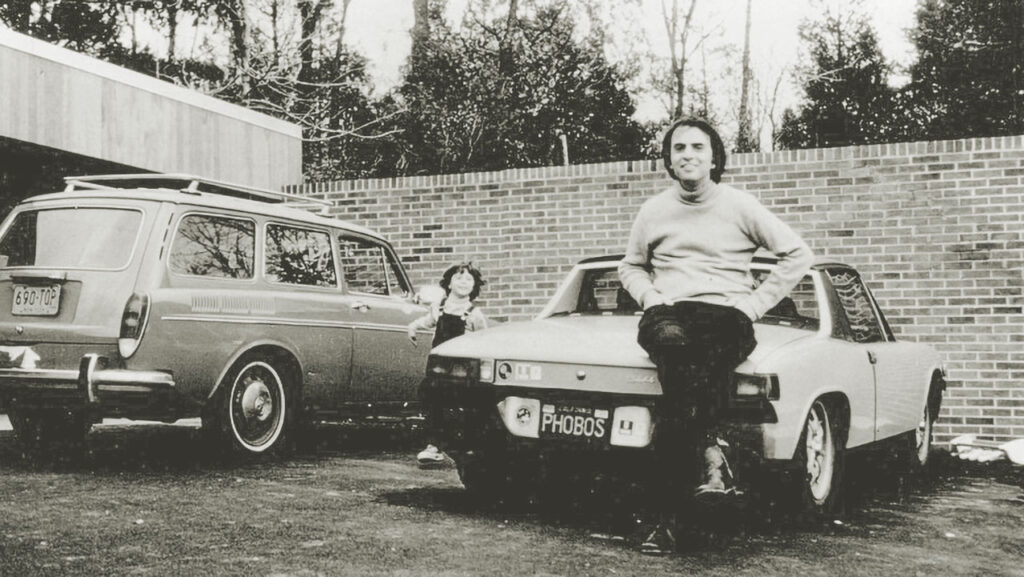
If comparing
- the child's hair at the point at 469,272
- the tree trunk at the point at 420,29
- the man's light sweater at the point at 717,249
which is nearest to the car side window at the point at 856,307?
the man's light sweater at the point at 717,249

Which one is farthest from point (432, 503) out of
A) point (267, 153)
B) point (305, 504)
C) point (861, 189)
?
point (267, 153)

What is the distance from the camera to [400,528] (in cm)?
485

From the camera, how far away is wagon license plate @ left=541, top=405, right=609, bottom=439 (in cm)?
477

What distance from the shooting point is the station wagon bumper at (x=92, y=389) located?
6324 mm

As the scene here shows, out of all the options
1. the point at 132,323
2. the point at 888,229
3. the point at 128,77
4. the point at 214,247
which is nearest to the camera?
the point at 132,323

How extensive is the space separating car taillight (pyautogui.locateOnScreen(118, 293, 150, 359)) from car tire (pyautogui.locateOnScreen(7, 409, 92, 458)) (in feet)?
4.70

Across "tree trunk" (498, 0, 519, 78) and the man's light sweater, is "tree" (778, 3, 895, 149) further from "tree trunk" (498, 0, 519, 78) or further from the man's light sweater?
the man's light sweater

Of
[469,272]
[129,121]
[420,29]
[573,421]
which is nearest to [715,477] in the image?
[573,421]

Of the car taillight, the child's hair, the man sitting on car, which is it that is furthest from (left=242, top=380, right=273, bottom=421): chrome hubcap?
the man sitting on car

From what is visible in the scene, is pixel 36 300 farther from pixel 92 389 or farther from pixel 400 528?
pixel 400 528

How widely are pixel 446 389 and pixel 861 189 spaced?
5.58m

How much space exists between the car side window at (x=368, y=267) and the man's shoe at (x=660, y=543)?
14.1 ft

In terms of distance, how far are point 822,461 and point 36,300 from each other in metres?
4.51

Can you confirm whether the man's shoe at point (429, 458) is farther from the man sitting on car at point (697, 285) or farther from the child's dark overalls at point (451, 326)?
the man sitting on car at point (697, 285)
